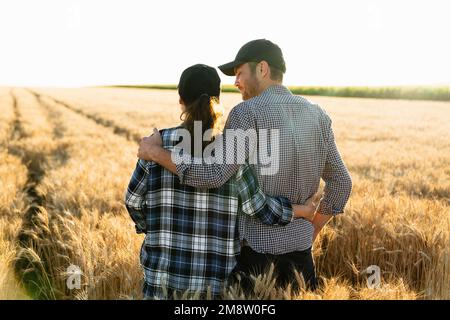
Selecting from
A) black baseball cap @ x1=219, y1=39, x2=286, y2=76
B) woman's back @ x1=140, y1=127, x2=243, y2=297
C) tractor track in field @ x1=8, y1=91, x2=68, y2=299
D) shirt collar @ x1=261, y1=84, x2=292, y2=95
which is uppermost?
black baseball cap @ x1=219, y1=39, x2=286, y2=76

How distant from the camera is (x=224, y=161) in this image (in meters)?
2.13

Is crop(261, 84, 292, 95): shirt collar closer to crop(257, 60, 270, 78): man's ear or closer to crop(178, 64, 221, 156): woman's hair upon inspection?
crop(257, 60, 270, 78): man's ear

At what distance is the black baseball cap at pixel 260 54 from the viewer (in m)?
2.32

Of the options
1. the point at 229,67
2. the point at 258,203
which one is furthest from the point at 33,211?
the point at 258,203

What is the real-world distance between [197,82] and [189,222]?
60 cm

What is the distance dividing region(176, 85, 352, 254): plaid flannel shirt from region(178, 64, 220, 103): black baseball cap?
0.47 ft

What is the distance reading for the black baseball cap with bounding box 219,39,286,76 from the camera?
2.32 metres

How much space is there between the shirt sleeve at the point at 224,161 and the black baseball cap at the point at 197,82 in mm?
148

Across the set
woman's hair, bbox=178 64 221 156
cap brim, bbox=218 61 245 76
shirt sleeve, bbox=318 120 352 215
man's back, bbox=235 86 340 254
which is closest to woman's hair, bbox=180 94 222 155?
woman's hair, bbox=178 64 221 156

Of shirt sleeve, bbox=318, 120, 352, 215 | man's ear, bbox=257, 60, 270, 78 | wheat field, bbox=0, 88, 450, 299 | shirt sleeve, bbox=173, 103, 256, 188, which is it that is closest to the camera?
shirt sleeve, bbox=173, 103, 256, 188

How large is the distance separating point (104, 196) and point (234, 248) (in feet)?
8.52

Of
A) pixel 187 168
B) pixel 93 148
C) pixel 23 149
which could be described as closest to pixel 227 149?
pixel 187 168

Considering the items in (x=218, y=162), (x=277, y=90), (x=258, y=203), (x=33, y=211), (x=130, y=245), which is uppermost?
(x=277, y=90)

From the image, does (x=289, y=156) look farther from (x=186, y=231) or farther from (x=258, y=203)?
(x=186, y=231)
